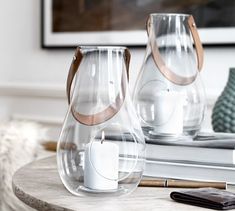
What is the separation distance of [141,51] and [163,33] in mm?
660

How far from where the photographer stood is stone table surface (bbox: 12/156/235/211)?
0.59 meters

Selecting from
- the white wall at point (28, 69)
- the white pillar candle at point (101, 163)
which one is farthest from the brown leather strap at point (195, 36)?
the white wall at point (28, 69)

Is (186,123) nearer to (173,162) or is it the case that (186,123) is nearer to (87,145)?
(173,162)

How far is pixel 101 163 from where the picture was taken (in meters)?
0.64

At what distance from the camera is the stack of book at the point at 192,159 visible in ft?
2.29

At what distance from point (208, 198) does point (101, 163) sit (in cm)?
14

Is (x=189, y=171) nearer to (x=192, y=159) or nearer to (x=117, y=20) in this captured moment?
(x=192, y=159)

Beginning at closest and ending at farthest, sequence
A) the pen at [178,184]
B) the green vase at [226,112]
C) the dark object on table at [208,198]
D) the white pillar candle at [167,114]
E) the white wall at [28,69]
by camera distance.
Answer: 1. the dark object on table at [208,198]
2. the pen at [178,184]
3. the white pillar candle at [167,114]
4. the green vase at [226,112]
5. the white wall at [28,69]

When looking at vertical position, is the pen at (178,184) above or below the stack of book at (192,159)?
below

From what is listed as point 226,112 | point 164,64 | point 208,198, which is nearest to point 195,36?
point 164,64

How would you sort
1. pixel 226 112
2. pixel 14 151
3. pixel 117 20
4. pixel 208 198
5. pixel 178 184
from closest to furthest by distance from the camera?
1. pixel 208 198
2. pixel 178 184
3. pixel 226 112
4. pixel 14 151
5. pixel 117 20

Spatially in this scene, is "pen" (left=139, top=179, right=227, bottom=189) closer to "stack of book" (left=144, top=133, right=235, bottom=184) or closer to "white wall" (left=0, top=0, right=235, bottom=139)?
"stack of book" (left=144, top=133, right=235, bottom=184)

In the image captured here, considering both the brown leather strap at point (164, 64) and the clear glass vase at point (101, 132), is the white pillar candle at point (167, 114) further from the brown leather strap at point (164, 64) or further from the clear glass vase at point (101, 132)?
the clear glass vase at point (101, 132)

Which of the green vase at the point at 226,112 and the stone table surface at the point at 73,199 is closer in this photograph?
the stone table surface at the point at 73,199
